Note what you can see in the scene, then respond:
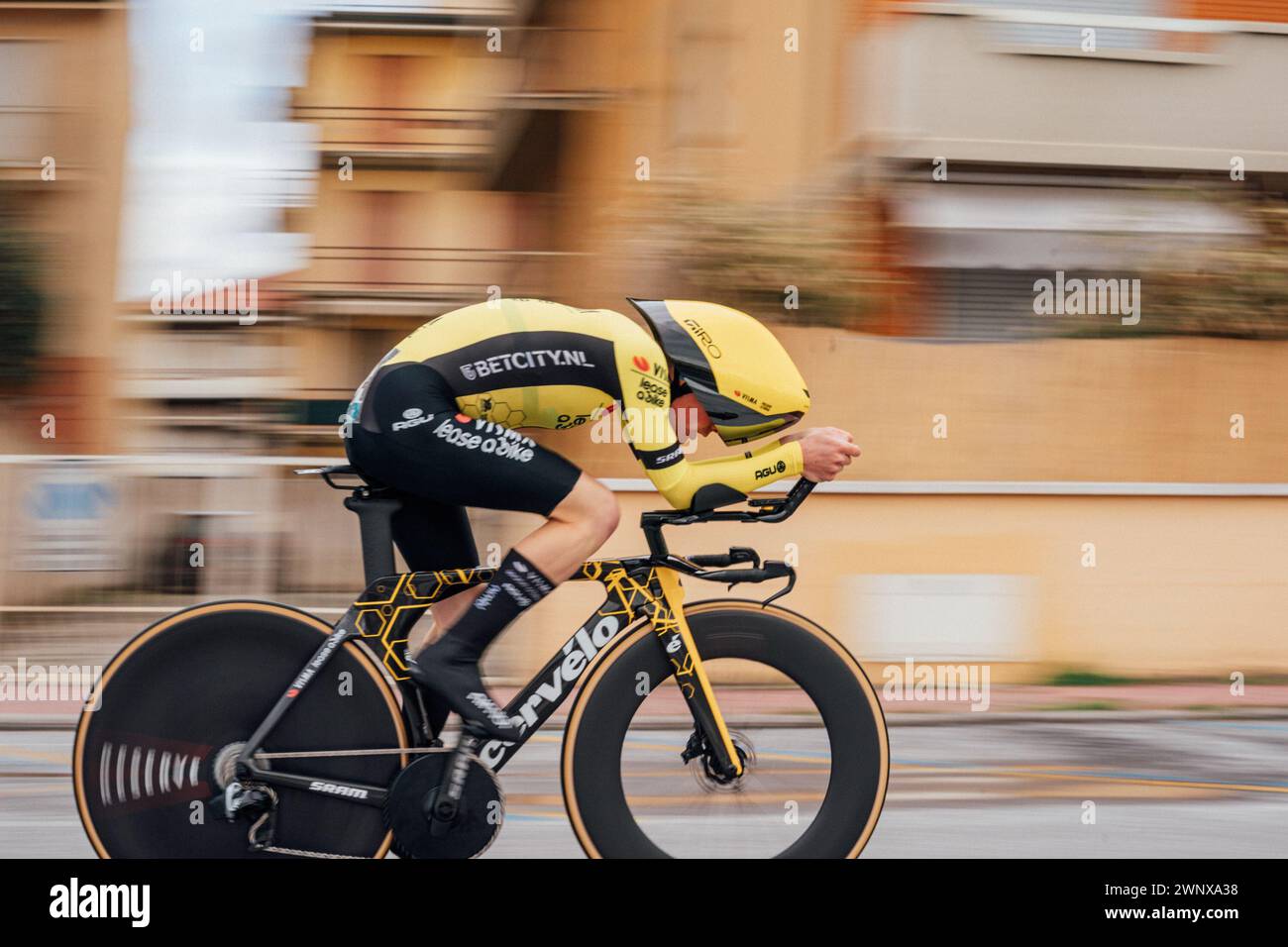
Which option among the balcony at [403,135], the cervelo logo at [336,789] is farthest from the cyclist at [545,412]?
the balcony at [403,135]

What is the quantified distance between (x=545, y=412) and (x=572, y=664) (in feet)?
2.24

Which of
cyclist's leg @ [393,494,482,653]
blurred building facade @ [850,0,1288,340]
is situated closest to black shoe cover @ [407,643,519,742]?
cyclist's leg @ [393,494,482,653]

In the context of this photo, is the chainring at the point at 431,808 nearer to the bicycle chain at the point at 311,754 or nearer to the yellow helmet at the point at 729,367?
the bicycle chain at the point at 311,754

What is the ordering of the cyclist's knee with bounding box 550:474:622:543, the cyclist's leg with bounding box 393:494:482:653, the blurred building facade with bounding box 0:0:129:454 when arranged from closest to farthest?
the cyclist's knee with bounding box 550:474:622:543, the cyclist's leg with bounding box 393:494:482:653, the blurred building facade with bounding box 0:0:129:454

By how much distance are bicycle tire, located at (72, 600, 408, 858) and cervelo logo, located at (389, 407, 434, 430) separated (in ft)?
1.97

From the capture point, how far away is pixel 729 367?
362 cm

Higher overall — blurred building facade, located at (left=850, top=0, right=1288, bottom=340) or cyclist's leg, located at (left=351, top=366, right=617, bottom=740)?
blurred building facade, located at (left=850, top=0, right=1288, bottom=340)

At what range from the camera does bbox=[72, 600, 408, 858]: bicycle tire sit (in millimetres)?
3637

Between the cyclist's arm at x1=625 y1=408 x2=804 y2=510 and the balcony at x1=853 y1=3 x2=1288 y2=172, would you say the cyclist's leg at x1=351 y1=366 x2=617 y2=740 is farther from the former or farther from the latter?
the balcony at x1=853 y1=3 x2=1288 y2=172

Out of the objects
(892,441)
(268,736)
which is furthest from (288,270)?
(268,736)

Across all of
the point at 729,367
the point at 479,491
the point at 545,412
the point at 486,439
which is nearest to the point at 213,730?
the point at 479,491
